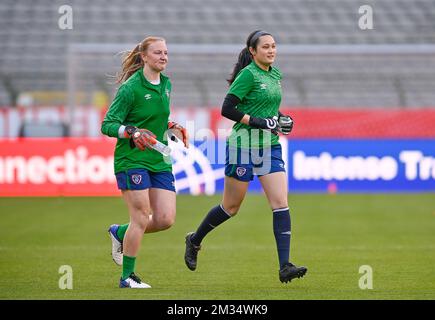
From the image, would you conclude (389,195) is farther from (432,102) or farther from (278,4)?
(278,4)

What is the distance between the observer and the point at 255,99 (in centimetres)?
906

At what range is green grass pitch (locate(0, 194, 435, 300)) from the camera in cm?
858

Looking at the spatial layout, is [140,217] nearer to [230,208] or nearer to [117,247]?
[117,247]

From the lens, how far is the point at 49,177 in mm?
20484

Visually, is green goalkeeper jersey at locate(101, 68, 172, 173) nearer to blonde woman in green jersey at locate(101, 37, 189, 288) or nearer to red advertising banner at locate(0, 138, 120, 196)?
blonde woman in green jersey at locate(101, 37, 189, 288)

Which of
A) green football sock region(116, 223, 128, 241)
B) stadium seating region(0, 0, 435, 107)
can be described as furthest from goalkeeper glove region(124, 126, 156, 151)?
stadium seating region(0, 0, 435, 107)

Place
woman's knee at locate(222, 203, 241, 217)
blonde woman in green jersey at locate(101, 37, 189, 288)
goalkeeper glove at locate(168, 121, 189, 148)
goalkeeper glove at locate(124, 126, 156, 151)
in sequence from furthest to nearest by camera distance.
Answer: woman's knee at locate(222, 203, 241, 217), goalkeeper glove at locate(168, 121, 189, 148), blonde woman in green jersey at locate(101, 37, 189, 288), goalkeeper glove at locate(124, 126, 156, 151)

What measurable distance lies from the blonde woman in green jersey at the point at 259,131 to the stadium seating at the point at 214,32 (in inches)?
666

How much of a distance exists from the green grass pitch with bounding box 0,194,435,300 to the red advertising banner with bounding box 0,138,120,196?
628 mm

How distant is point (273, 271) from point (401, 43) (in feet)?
62.6

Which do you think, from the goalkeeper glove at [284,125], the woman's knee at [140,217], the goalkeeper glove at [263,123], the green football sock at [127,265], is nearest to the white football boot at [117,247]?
the green football sock at [127,265]

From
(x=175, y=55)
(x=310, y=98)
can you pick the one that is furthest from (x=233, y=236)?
(x=310, y=98)

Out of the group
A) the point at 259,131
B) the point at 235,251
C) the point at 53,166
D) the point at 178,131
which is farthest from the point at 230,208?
the point at 53,166

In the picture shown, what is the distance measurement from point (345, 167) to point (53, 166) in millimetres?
5887
